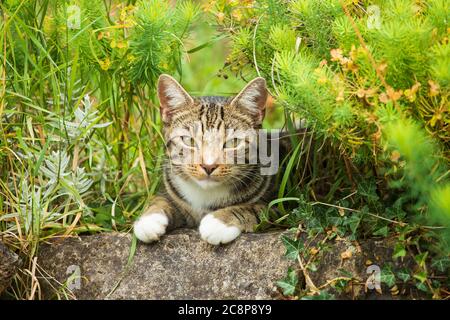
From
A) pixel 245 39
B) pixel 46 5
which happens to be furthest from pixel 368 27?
pixel 46 5

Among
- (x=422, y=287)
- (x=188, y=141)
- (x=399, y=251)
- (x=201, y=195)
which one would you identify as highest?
(x=188, y=141)

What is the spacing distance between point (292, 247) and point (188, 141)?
2.44 feet

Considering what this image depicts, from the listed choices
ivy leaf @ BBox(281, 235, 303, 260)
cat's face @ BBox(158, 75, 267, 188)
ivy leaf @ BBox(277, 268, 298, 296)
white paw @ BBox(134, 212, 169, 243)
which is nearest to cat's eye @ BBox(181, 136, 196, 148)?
cat's face @ BBox(158, 75, 267, 188)

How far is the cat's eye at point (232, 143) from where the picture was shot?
10.3 ft

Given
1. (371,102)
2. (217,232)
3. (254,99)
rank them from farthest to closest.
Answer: (254,99)
(217,232)
(371,102)

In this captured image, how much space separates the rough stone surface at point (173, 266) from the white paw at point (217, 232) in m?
0.03

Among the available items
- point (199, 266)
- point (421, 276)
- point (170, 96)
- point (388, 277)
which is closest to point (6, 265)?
point (199, 266)

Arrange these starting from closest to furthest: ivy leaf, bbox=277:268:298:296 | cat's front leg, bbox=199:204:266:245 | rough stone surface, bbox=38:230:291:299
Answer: ivy leaf, bbox=277:268:298:296, rough stone surface, bbox=38:230:291:299, cat's front leg, bbox=199:204:266:245

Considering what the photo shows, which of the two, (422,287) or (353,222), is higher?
(353,222)

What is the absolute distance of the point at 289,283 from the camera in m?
2.66

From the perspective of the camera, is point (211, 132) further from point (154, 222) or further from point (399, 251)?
point (399, 251)

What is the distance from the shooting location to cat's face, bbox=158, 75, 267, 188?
10.0 ft

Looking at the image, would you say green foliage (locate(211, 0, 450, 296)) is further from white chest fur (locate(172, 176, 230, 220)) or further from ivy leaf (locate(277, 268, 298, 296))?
white chest fur (locate(172, 176, 230, 220))

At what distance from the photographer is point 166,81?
313cm
